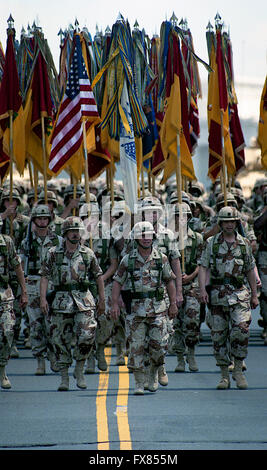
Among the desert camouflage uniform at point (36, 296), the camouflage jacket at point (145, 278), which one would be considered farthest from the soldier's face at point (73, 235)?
the camouflage jacket at point (145, 278)

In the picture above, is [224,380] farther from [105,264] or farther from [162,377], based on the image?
[105,264]

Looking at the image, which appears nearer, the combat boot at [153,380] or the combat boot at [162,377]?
the combat boot at [153,380]

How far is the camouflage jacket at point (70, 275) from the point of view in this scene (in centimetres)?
1448

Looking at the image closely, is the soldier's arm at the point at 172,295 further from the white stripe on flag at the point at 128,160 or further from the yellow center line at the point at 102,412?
the white stripe on flag at the point at 128,160

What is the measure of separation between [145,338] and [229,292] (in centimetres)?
133

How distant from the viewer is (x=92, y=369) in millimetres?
16141

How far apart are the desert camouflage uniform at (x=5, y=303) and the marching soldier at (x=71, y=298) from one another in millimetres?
487

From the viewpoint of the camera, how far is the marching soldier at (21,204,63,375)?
16.0 m

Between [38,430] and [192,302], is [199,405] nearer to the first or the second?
[38,430]

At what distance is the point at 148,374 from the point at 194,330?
Result: 5.18 ft

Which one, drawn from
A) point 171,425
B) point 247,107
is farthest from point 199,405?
point 247,107

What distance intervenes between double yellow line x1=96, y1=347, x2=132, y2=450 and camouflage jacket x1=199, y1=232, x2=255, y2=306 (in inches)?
67.0

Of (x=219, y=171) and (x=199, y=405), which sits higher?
(x=219, y=171)
